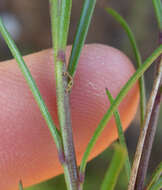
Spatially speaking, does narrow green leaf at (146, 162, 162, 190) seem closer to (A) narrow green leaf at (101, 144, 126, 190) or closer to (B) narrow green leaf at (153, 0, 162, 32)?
(A) narrow green leaf at (101, 144, 126, 190)

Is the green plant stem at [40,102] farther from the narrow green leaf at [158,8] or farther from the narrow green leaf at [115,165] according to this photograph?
the narrow green leaf at [158,8]

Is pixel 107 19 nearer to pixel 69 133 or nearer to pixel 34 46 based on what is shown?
pixel 34 46

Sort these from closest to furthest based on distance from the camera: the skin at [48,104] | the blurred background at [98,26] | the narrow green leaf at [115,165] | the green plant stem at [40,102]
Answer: the narrow green leaf at [115,165] < the green plant stem at [40,102] < the skin at [48,104] < the blurred background at [98,26]

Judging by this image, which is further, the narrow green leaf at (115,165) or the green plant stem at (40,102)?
the green plant stem at (40,102)

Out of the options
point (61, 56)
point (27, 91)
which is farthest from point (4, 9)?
point (61, 56)

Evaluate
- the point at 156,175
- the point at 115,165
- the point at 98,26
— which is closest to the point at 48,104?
the point at 156,175

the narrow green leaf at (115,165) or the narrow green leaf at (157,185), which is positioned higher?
the narrow green leaf at (115,165)

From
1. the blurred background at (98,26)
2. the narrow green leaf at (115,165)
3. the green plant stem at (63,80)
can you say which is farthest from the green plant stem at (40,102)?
the blurred background at (98,26)
